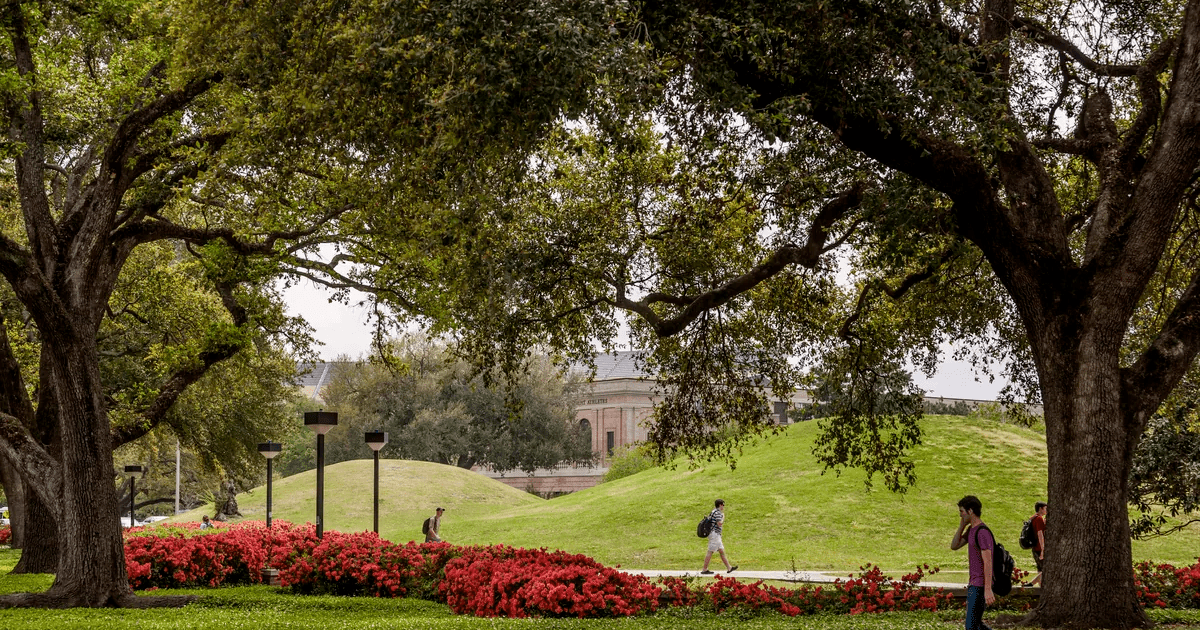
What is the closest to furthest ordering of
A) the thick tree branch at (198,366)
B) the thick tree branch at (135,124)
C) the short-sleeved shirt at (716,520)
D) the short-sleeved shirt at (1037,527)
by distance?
1. the thick tree branch at (135,124)
2. the short-sleeved shirt at (1037,527)
3. the thick tree branch at (198,366)
4. the short-sleeved shirt at (716,520)

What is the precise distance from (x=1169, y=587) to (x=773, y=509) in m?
16.5

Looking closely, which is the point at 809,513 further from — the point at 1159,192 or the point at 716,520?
the point at 1159,192

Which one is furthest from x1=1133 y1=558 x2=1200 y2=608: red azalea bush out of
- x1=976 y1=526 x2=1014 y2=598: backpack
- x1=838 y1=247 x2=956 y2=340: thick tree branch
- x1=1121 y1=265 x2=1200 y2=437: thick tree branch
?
x1=976 y1=526 x2=1014 y2=598: backpack

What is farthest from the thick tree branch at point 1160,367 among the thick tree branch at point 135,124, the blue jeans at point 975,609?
the thick tree branch at point 135,124

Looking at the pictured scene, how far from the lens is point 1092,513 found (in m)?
10.6

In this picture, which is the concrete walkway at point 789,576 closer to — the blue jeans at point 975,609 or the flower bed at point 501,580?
the flower bed at point 501,580

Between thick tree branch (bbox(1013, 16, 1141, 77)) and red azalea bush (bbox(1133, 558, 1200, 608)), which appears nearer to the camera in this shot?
thick tree branch (bbox(1013, 16, 1141, 77))

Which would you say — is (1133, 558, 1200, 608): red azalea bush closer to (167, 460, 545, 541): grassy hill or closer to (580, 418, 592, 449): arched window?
(167, 460, 545, 541): grassy hill

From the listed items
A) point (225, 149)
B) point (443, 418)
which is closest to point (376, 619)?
point (225, 149)

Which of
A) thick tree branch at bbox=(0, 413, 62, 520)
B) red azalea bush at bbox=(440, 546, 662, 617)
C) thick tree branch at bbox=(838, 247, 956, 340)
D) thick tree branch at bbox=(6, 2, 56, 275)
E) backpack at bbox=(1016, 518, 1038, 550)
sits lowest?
red azalea bush at bbox=(440, 546, 662, 617)

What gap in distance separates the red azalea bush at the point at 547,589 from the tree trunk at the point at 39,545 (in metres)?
8.94

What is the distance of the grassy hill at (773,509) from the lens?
88.8 feet

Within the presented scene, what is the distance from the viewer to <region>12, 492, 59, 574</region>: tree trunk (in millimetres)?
18797

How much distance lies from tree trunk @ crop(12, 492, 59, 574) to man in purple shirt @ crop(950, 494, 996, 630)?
1697 cm
